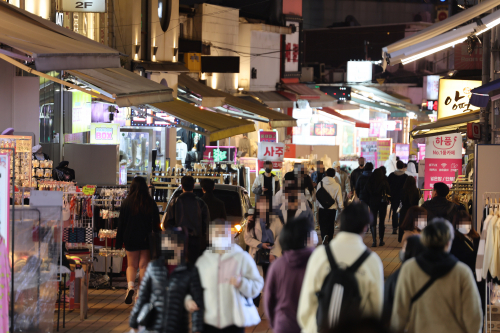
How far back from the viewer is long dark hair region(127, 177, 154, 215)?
9102mm

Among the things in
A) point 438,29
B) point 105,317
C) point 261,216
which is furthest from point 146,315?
point 438,29

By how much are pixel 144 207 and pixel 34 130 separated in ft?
22.5

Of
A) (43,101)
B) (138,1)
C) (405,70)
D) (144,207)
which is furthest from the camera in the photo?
(405,70)

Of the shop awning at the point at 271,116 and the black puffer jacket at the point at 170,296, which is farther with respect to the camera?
the shop awning at the point at 271,116

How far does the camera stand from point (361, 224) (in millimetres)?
4430

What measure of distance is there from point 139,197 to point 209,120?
23.9ft

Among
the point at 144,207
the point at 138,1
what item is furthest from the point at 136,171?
the point at 144,207

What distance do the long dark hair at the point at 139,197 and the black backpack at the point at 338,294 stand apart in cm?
521

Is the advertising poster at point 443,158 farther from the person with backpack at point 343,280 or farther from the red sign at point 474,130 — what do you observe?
the person with backpack at point 343,280

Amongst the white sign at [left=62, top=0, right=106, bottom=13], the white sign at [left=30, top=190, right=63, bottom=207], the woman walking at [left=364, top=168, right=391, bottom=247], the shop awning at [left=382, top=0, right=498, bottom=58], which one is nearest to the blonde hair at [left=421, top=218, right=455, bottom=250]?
the white sign at [left=30, top=190, right=63, bottom=207]

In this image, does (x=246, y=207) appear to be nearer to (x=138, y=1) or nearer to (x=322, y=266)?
(x=322, y=266)

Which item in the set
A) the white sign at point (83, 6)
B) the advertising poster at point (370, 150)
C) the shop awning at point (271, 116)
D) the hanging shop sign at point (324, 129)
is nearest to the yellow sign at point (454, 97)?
the shop awning at point (271, 116)

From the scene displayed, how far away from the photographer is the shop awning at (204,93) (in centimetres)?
1806

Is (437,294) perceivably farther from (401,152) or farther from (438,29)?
(401,152)
